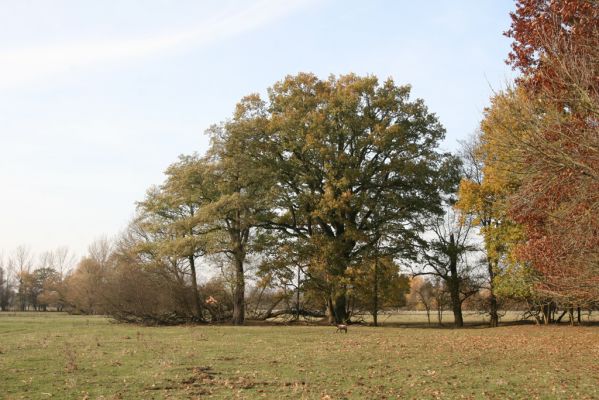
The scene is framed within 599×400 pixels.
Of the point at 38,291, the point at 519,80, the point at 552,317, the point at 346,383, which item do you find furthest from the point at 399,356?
the point at 38,291

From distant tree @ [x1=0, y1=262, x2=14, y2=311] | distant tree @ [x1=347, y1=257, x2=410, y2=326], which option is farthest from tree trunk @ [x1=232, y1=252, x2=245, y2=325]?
distant tree @ [x1=0, y1=262, x2=14, y2=311]

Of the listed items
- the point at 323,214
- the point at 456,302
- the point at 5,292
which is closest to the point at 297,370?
the point at 323,214

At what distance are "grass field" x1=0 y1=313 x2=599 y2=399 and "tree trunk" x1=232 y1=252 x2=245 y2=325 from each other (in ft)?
45.6

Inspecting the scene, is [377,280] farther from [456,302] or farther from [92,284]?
[92,284]

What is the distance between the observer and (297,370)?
12.9 meters

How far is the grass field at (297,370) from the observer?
33.2 ft

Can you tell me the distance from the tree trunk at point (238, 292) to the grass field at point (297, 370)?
1389 cm

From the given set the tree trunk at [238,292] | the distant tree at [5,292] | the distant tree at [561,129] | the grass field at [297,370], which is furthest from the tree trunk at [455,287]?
the distant tree at [5,292]

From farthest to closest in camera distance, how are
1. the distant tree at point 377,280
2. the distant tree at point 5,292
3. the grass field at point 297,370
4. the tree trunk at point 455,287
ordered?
the distant tree at point 5,292, the tree trunk at point 455,287, the distant tree at point 377,280, the grass field at point 297,370

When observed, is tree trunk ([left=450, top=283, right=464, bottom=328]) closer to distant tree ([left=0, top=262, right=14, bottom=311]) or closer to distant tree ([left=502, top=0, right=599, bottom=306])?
distant tree ([left=502, top=0, right=599, bottom=306])

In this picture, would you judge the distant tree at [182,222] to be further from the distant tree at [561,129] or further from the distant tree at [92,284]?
the distant tree at [561,129]

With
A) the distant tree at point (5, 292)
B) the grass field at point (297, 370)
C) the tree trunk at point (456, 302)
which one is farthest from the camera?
the distant tree at point (5, 292)

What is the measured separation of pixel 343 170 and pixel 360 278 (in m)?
6.92

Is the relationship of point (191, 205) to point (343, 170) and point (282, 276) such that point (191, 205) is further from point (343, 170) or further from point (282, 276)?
point (343, 170)
